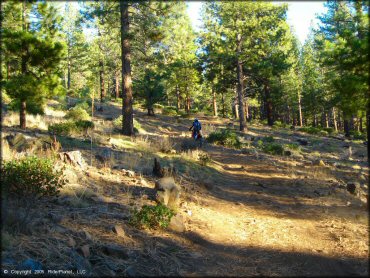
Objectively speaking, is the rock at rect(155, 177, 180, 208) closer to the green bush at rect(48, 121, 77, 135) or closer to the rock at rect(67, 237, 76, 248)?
the rock at rect(67, 237, 76, 248)

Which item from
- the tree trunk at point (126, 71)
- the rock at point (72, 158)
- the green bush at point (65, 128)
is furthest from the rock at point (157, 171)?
the tree trunk at point (126, 71)

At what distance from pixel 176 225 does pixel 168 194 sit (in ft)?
3.73

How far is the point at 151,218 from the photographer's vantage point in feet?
19.1

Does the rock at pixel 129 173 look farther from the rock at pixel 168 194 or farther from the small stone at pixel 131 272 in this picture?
the small stone at pixel 131 272

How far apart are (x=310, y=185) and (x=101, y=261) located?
766 centimetres

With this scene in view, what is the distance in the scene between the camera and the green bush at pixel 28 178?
530 cm

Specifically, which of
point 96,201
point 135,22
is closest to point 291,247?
point 96,201

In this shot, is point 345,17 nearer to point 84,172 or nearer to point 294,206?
point 294,206

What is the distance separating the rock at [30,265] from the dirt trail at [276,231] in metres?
2.01

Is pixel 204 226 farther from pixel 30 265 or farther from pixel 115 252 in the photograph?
pixel 30 265

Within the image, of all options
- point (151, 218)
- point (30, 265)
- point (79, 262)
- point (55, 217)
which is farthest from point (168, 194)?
point (30, 265)

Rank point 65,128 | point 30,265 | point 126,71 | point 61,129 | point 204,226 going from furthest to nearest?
point 126,71
point 65,128
point 61,129
point 204,226
point 30,265

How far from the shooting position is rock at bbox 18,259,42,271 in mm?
3574

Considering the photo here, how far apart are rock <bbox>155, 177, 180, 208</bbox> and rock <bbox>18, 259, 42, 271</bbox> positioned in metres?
3.38
